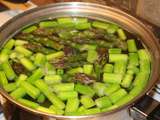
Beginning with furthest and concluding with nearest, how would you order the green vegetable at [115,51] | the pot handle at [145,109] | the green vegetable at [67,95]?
the green vegetable at [115,51]
the green vegetable at [67,95]
the pot handle at [145,109]

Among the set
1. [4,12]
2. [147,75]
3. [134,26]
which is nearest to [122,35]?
Answer: [134,26]

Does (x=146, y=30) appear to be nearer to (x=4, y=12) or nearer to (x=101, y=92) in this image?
(x=101, y=92)

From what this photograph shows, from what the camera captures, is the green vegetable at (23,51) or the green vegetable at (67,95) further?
the green vegetable at (23,51)

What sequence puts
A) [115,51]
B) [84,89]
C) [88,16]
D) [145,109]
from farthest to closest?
[88,16]
[115,51]
[84,89]
[145,109]

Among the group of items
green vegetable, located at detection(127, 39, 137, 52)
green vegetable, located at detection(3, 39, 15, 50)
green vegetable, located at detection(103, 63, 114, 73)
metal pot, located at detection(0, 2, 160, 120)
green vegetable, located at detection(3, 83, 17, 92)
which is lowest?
green vegetable, located at detection(3, 83, 17, 92)

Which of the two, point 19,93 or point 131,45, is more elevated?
point 131,45

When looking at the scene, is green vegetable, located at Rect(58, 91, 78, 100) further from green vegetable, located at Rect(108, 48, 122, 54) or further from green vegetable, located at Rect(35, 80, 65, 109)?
green vegetable, located at Rect(108, 48, 122, 54)

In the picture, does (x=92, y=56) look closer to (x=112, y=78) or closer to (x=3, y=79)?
(x=112, y=78)

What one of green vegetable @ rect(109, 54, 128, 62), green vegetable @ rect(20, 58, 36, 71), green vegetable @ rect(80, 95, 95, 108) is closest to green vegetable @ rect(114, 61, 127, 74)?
green vegetable @ rect(109, 54, 128, 62)

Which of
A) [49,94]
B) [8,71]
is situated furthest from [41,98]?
[8,71]

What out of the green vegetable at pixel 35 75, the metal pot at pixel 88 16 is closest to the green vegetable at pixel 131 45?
the metal pot at pixel 88 16

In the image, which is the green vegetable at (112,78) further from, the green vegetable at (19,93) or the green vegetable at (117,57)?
the green vegetable at (19,93)
